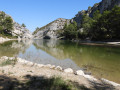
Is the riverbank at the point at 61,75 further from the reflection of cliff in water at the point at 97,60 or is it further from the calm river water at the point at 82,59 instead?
the reflection of cliff in water at the point at 97,60

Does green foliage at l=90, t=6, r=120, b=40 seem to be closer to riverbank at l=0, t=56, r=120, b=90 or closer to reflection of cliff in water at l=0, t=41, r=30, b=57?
reflection of cliff in water at l=0, t=41, r=30, b=57

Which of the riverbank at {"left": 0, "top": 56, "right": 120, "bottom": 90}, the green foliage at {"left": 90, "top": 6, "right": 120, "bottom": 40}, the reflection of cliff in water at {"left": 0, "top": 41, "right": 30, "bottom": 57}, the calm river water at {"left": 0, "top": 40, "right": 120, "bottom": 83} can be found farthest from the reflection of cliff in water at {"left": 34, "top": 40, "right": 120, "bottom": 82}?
the green foliage at {"left": 90, "top": 6, "right": 120, "bottom": 40}

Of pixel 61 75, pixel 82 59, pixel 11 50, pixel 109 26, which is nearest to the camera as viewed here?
pixel 61 75

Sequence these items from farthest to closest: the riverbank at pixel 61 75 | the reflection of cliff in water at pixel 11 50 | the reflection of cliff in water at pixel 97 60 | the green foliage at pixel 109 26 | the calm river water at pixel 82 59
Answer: the green foliage at pixel 109 26 → the reflection of cliff in water at pixel 11 50 → the calm river water at pixel 82 59 → the reflection of cliff in water at pixel 97 60 → the riverbank at pixel 61 75

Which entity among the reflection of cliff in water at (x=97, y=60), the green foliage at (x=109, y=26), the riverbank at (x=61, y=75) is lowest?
the reflection of cliff in water at (x=97, y=60)

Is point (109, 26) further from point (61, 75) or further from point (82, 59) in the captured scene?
point (61, 75)

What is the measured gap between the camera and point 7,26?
102m

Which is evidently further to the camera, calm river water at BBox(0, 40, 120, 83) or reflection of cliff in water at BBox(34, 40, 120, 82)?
calm river water at BBox(0, 40, 120, 83)

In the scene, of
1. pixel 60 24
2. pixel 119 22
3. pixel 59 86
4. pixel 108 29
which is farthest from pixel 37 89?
pixel 60 24

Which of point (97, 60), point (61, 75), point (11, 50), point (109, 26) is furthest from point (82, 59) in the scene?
point (109, 26)

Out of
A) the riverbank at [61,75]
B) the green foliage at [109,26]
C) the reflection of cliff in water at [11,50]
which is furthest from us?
the green foliage at [109,26]

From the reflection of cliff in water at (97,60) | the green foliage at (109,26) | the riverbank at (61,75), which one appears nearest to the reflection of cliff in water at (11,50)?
the reflection of cliff in water at (97,60)

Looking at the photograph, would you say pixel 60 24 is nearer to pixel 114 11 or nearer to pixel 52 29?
pixel 52 29

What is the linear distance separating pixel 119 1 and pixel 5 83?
9238 cm
